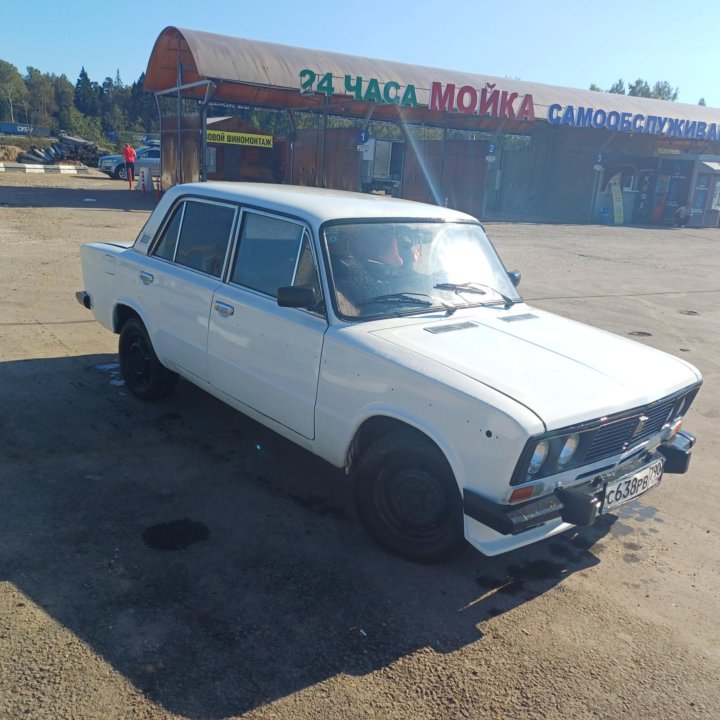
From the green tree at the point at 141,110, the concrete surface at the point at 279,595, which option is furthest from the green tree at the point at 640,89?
the concrete surface at the point at 279,595

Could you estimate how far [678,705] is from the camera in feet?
9.03

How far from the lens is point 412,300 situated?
4031 mm

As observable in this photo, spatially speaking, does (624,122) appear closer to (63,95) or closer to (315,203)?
(315,203)

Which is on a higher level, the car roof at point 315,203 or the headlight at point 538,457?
the car roof at point 315,203

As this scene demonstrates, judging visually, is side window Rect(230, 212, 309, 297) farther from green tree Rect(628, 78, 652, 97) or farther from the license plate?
green tree Rect(628, 78, 652, 97)

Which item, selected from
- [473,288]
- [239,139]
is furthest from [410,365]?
[239,139]

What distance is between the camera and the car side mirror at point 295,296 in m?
3.72

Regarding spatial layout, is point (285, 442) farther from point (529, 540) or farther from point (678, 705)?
point (678, 705)

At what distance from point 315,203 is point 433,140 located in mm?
26194

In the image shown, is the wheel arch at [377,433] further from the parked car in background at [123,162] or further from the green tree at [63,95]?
the green tree at [63,95]

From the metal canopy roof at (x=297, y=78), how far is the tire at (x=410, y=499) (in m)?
19.4

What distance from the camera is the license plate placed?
11.1 ft

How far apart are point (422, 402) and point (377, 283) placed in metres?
1.03

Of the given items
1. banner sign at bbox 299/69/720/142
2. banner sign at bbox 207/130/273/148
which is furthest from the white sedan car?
banner sign at bbox 207/130/273/148
